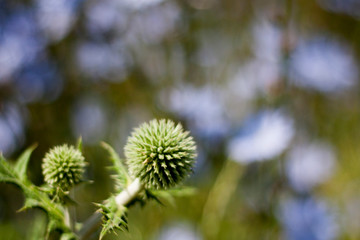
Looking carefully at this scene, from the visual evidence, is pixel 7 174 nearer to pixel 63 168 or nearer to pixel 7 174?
pixel 7 174

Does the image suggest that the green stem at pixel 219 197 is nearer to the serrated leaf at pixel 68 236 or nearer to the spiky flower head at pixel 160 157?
the spiky flower head at pixel 160 157

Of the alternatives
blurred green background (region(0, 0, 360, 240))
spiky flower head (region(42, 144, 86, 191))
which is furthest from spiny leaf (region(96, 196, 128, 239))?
blurred green background (region(0, 0, 360, 240))

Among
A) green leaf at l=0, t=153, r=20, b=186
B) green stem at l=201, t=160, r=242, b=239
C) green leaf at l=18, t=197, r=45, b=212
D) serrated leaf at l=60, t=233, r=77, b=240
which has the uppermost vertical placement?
green leaf at l=0, t=153, r=20, b=186

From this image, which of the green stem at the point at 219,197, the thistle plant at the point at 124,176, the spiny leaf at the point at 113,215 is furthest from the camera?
the green stem at the point at 219,197

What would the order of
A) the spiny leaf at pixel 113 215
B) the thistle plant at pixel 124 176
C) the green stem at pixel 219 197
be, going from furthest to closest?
the green stem at pixel 219 197
the thistle plant at pixel 124 176
the spiny leaf at pixel 113 215

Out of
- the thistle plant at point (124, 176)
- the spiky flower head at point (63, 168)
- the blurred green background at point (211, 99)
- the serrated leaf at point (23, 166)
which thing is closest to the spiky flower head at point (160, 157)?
the thistle plant at point (124, 176)

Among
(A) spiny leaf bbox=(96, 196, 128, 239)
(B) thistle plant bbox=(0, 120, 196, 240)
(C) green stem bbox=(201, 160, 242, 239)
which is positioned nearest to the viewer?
(A) spiny leaf bbox=(96, 196, 128, 239)

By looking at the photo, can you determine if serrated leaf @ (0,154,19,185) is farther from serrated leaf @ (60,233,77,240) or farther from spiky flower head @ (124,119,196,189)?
spiky flower head @ (124,119,196,189)

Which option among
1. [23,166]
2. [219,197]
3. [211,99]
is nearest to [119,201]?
[23,166]

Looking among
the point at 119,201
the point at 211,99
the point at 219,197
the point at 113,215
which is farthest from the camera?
the point at 211,99
